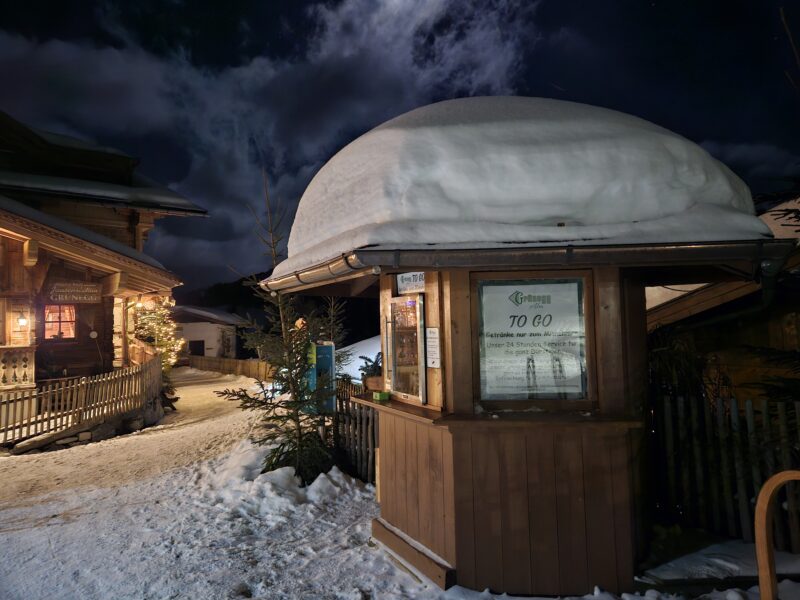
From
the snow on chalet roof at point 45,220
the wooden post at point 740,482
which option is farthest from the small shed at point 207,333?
the wooden post at point 740,482

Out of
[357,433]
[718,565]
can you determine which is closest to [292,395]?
[357,433]

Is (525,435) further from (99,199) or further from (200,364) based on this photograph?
(200,364)

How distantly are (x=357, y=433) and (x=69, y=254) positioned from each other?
11.3 meters

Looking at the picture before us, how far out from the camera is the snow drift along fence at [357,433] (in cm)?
746

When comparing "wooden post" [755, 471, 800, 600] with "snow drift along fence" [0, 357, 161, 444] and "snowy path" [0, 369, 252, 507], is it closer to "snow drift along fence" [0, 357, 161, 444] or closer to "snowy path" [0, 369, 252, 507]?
"snowy path" [0, 369, 252, 507]

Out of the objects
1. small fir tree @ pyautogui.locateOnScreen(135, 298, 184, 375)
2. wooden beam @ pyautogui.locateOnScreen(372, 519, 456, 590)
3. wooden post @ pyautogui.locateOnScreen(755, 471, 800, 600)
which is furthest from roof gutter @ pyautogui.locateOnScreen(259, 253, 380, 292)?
small fir tree @ pyautogui.locateOnScreen(135, 298, 184, 375)

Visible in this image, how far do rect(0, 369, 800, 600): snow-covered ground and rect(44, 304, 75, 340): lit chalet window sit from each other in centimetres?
840

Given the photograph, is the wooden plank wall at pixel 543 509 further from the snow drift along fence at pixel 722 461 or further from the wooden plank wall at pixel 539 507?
the snow drift along fence at pixel 722 461

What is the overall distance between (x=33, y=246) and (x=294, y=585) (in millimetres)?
12312

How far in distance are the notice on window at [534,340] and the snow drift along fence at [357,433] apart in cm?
328

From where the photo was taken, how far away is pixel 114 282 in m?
15.6

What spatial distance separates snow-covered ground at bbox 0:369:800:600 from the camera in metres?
4.40

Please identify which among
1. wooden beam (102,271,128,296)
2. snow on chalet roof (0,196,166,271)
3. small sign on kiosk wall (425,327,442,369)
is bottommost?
small sign on kiosk wall (425,327,442,369)

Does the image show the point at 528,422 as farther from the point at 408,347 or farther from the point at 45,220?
the point at 45,220
